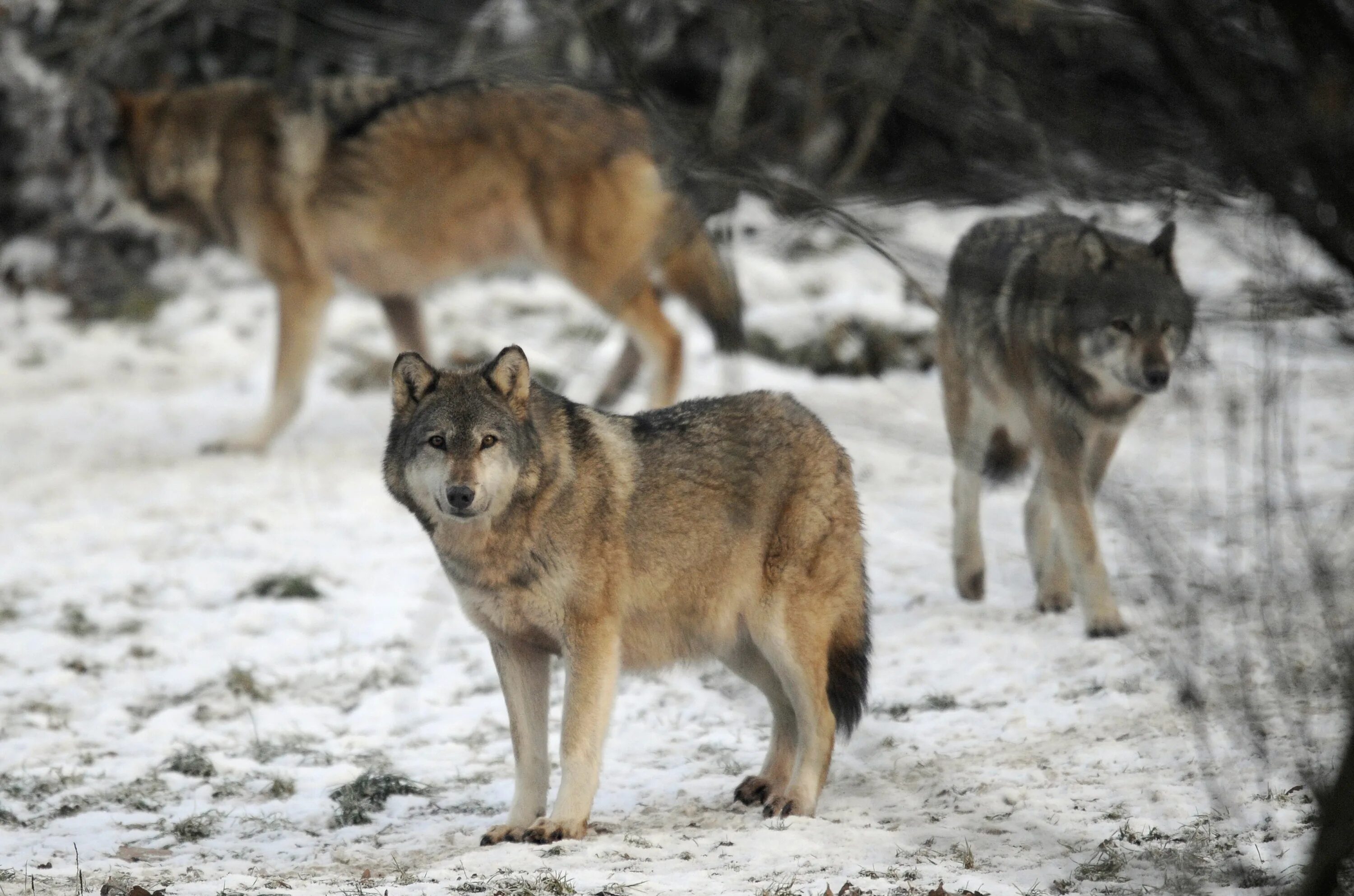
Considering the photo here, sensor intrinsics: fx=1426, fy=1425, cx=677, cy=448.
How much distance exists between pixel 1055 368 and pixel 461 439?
2.60 meters

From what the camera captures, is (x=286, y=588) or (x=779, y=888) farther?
(x=286, y=588)

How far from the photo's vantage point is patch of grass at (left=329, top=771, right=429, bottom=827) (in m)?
4.91

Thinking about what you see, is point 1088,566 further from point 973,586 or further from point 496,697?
point 496,697

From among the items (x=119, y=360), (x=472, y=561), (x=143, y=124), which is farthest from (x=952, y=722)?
(x=119, y=360)

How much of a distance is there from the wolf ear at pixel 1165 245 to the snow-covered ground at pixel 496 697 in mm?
55

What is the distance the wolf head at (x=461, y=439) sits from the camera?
4465 mm

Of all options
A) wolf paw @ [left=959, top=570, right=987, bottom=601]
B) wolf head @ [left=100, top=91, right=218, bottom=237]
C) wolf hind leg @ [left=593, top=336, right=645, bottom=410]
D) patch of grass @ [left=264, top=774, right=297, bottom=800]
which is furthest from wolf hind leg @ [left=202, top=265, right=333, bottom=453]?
wolf paw @ [left=959, top=570, right=987, bottom=601]

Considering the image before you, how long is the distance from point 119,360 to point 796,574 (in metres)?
8.61

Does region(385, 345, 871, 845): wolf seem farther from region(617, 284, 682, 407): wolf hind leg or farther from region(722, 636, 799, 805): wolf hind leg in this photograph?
region(617, 284, 682, 407): wolf hind leg

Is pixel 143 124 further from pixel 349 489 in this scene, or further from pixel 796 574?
pixel 796 574

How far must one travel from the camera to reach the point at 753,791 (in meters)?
4.87

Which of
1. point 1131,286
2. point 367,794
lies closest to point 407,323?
point 367,794

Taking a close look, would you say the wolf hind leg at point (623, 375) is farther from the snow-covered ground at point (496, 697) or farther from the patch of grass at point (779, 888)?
the patch of grass at point (779, 888)

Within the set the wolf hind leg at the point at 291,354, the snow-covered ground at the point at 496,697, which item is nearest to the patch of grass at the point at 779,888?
the snow-covered ground at the point at 496,697
